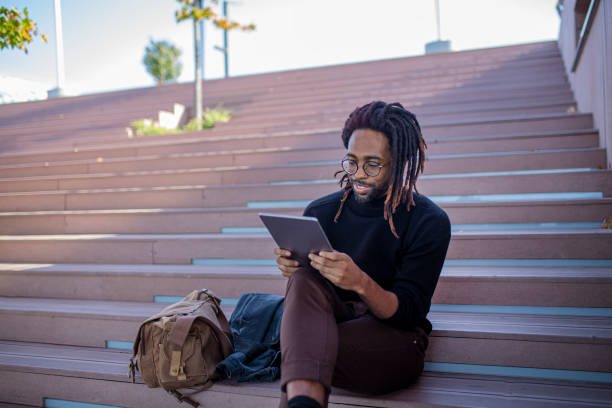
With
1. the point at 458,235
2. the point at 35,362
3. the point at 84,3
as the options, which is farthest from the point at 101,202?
the point at 84,3

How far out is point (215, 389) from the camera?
1909 millimetres

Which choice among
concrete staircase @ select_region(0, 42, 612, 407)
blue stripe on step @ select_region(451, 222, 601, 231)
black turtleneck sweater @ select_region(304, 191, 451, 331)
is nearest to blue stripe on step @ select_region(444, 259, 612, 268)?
concrete staircase @ select_region(0, 42, 612, 407)

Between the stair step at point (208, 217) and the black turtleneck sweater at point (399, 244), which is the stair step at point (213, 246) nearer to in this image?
the stair step at point (208, 217)

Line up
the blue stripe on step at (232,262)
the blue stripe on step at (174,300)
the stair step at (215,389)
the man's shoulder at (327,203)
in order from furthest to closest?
the blue stripe on step at (232,262) → the blue stripe on step at (174,300) → the man's shoulder at (327,203) → the stair step at (215,389)

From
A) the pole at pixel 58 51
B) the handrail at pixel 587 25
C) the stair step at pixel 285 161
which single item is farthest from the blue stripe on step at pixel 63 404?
the pole at pixel 58 51

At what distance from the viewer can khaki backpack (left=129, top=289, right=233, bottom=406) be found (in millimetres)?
1846

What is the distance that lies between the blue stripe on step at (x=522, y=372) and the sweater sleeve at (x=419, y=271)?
0.45 meters

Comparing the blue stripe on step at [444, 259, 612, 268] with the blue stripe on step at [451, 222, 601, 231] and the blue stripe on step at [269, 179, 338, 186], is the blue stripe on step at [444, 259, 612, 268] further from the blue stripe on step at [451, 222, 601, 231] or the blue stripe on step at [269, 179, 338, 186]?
the blue stripe on step at [269, 179, 338, 186]

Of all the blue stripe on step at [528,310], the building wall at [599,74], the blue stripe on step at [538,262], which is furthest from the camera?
the building wall at [599,74]

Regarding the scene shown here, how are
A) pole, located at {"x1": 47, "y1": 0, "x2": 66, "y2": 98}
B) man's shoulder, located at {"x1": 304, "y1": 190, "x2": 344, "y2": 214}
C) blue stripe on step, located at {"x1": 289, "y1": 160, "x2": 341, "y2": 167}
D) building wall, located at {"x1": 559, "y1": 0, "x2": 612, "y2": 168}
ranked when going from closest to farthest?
man's shoulder, located at {"x1": 304, "y1": 190, "x2": 344, "y2": 214} < building wall, located at {"x1": 559, "y1": 0, "x2": 612, "y2": 168} < blue stripe on step, located at {"x1": 289, "y1": 160, "x2": 341, "y2": 167} < pole, located at {"x1": 47, "y1": 0, "x2": 66, "y2": 98}

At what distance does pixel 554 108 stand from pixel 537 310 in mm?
2953

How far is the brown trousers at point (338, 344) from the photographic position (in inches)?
55.3

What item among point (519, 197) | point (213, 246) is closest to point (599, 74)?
point (519, 197)

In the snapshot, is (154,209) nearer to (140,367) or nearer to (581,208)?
(140,367)
